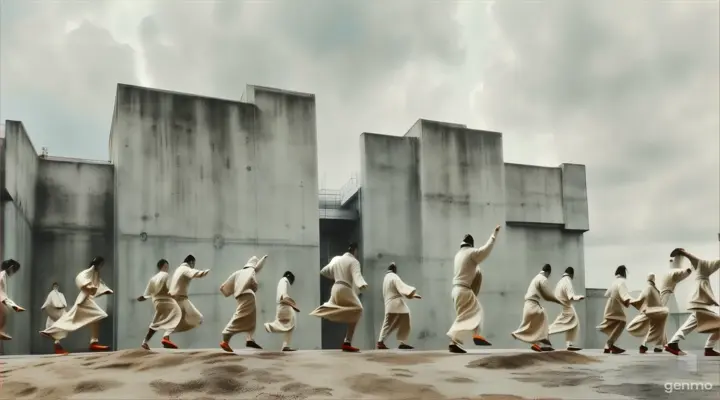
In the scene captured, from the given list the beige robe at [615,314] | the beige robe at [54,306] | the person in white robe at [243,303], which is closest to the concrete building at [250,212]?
Answer: the beige robe at [54,306]

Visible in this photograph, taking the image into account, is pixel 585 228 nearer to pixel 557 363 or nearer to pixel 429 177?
pixel 429 177

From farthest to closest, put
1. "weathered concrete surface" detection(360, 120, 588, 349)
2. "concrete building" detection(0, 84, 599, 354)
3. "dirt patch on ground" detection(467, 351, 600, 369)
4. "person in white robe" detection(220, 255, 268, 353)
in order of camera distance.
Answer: "weathered concrete surface" detection(360, 120, 588, 349) < "concrete building" detection(0, 84, 599, 354) < "person in white robe" detection(220, 255, 268, 353) < "dirt patch on ground" detection(467, 351, 600, 369)

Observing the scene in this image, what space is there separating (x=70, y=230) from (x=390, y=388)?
40.9 feet

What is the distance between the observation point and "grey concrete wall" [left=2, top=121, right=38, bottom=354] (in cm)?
1499

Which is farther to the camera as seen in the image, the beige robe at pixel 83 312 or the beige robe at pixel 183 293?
the beige robe at pixel 183 293

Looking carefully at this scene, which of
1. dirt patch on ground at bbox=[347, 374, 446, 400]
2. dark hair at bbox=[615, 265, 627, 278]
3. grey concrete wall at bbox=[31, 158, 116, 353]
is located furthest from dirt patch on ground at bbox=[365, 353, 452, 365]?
grey concrete wall at bbox=[31, 158, 116, 353]

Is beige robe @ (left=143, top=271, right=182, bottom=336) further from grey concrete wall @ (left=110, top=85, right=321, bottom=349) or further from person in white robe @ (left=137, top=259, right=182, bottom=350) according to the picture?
grey concrete wall @ (left=110, top=85, right=321, bottom=349)

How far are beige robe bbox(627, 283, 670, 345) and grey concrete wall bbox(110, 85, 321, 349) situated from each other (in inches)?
334

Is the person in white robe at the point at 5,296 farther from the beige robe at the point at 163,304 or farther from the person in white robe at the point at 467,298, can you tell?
the person in white robe at the point at 467,298

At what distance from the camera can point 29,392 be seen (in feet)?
27.7

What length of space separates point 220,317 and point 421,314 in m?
5.72

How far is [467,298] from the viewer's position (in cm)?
1211

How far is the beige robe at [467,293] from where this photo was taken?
11880 millimetres

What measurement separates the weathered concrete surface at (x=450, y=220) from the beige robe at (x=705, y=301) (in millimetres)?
9070
